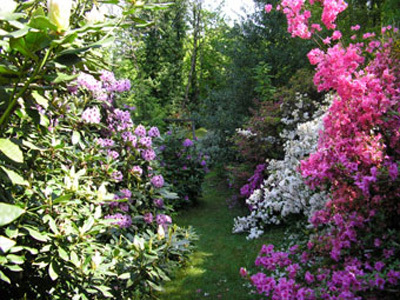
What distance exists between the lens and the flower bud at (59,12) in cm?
88

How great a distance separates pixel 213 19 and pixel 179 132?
54.1 feet

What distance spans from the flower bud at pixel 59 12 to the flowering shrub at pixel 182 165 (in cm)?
590

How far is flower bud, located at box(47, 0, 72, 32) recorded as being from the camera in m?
0.88

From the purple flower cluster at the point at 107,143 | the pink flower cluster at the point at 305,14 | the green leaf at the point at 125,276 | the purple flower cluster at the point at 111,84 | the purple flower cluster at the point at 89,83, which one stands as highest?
the pink flower cluster at the point at 305,14

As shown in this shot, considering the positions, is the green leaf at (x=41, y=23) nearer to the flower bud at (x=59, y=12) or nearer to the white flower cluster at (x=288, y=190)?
the flower bud at (x=59, y=12)

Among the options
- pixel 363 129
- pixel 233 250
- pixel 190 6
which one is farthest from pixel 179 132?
pixel 190 6

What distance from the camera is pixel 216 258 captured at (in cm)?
442

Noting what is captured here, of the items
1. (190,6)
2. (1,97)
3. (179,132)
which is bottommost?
(1,97)

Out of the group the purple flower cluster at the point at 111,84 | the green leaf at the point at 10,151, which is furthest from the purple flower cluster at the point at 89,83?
the green leaf at the point at 10,151

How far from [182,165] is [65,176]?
4741mm

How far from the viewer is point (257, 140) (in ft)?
20.7

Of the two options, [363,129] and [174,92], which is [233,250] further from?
[174,92]

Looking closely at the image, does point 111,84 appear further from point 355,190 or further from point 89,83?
point 355,190

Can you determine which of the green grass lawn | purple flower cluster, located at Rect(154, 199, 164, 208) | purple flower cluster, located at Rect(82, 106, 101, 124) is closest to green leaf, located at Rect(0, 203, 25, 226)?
purple flower cluster, located at Rect(82, 106, 101, 124)
